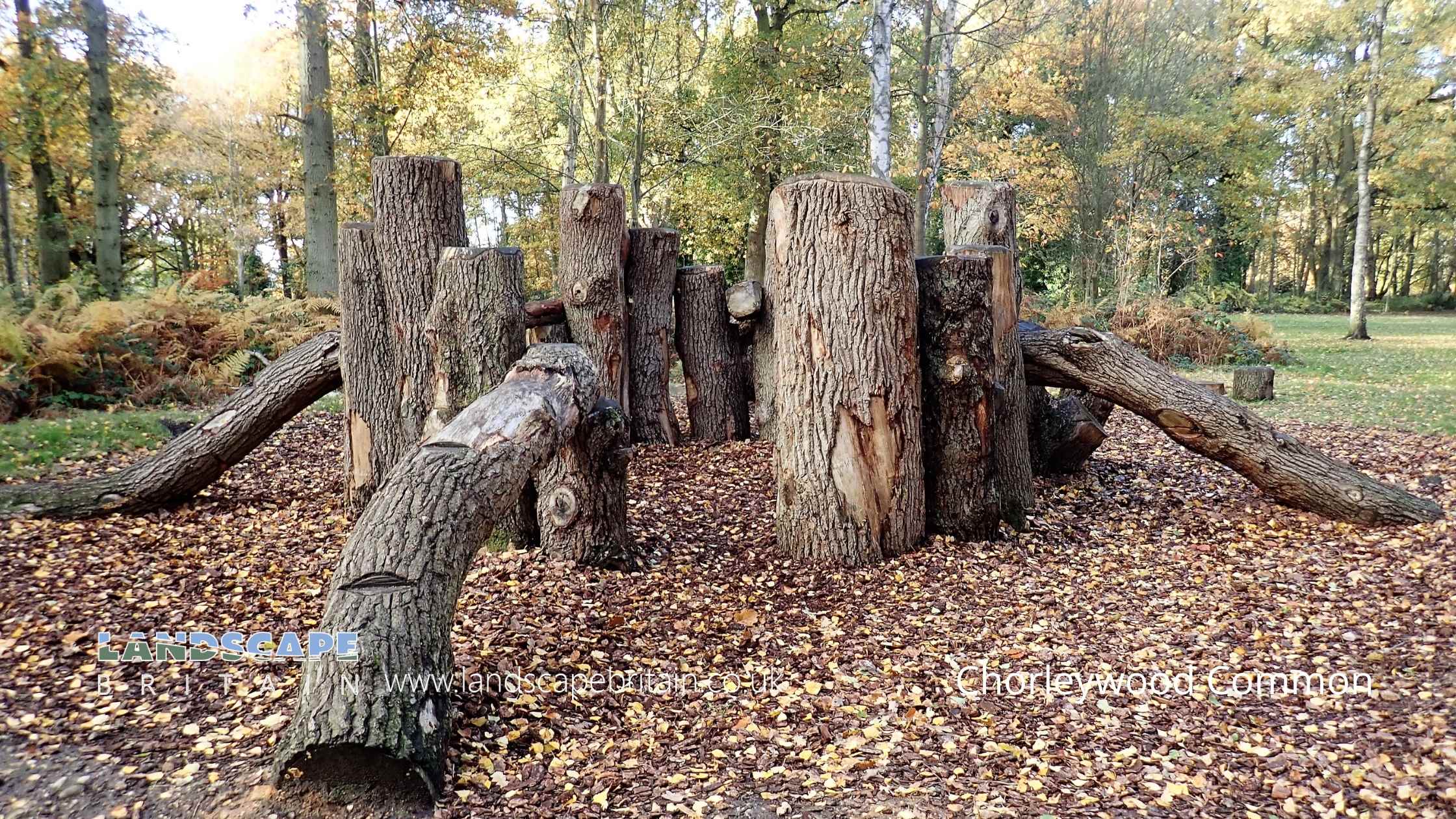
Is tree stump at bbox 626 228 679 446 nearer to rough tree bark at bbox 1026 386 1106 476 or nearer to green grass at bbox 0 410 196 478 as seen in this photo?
rough tree bark at bbox 1026 386 1106 476

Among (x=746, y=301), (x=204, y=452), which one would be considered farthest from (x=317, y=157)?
(x=746, y=301)

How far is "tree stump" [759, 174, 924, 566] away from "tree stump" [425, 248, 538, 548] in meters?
1.48

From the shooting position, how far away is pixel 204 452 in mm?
5527

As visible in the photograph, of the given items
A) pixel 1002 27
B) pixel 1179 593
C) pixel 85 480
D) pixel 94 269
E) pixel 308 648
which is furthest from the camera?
pixel 1002 27

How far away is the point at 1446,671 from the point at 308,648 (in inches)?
156

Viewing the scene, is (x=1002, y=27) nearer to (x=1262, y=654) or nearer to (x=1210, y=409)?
(x=1210, y=409)

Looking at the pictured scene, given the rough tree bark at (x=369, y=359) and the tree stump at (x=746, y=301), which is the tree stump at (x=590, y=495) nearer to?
the rough tree bark at (x=369, y=359)

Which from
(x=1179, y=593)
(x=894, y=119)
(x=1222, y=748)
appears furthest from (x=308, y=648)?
(x=894, y=119)

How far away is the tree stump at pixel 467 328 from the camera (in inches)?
180

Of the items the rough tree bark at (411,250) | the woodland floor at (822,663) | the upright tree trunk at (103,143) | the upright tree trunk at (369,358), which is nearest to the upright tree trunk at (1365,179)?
the woodland floor at (822,663)

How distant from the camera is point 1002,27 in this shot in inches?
668

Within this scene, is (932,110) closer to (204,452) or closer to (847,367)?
(847,367)

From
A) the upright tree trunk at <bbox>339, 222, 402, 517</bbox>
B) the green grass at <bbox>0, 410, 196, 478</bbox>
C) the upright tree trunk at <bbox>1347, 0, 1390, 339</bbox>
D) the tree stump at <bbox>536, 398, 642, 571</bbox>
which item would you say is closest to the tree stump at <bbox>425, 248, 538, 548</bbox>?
the tree stump at <bbox>536, 398, 642, 571</bbox>

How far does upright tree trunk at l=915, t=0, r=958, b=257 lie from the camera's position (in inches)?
546
